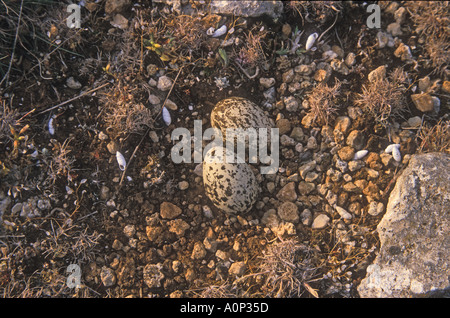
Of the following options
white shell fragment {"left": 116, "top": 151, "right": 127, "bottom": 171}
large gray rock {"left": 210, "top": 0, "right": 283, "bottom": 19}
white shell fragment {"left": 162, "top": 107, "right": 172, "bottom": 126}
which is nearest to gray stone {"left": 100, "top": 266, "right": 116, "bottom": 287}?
white shell fragment {"left": 116, "top": 151, "right": 127, "bottom": 171}

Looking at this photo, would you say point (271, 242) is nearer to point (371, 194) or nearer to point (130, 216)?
point (371, 194)

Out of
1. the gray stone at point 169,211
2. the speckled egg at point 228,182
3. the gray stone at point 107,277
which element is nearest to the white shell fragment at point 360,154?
the speckled egg at point 228,182

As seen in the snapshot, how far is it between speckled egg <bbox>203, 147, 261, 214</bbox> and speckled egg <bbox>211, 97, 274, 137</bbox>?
177 millimetres

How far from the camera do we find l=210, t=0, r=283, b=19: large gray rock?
2443mm

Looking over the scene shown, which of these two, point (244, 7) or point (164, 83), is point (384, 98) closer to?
point (244, 7)

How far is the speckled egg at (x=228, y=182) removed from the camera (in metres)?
2.11

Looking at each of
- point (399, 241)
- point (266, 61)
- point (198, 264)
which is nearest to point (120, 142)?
point (198, 264)

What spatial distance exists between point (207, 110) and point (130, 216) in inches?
35.5

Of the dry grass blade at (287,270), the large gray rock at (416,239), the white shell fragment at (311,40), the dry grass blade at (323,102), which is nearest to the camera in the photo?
the large gray rock at (416,239)

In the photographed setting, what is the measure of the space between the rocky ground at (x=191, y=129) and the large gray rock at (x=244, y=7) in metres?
0.02

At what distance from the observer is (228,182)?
6.91ft

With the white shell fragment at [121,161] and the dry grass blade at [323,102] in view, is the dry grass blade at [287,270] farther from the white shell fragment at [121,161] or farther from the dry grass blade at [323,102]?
the white shell fragment at [121,161]

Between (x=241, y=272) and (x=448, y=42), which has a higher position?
(x=448, y=42)

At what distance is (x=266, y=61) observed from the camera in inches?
97.0
